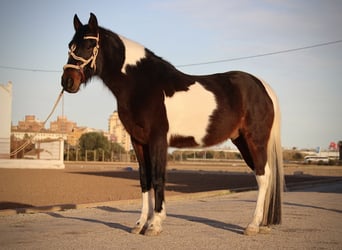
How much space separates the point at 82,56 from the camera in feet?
21.6

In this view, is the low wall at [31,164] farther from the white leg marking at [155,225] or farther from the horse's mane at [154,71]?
the white leg marking at [155,225]

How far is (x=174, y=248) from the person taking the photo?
5406 millimetres

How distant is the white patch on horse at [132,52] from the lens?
6.78m

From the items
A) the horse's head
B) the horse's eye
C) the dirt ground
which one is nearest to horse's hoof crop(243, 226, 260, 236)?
the horse's head

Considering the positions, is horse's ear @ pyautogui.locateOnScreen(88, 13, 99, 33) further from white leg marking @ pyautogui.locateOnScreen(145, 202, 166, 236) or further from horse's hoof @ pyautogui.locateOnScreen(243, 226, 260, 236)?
horse's hoof @ pyautogui.locateOnScreen(243, 226, 260, 236)

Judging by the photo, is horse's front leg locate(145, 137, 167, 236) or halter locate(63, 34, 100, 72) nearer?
horse's front leg locate(145, 137, 167, 236)

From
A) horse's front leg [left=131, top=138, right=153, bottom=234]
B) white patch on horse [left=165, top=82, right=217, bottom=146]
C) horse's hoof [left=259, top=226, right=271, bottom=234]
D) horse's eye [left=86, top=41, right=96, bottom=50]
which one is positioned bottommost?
horse's hoof [left=259, top=226, right=271, bottom=234]

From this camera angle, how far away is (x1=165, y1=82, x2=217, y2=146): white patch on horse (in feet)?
21.6

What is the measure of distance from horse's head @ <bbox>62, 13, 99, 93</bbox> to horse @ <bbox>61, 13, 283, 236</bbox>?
1 centimetres

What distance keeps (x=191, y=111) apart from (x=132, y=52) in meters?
1.18

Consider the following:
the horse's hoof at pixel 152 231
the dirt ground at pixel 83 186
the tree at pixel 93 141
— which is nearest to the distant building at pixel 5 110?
the dirt ground at pixel 83 186

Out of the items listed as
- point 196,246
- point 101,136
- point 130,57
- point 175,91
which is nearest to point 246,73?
point 175,91

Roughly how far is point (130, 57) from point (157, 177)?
172 centimetres

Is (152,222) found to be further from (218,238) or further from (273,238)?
(273,238)
